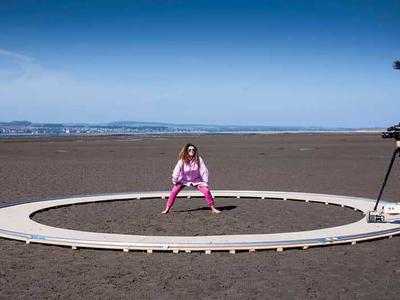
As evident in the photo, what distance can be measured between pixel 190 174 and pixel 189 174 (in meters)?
0.02

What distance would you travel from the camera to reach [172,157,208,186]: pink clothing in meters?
10.8

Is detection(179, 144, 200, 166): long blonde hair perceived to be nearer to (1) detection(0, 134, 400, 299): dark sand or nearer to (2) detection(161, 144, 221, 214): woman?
(2) detection(161, 144, 221, 214): woman

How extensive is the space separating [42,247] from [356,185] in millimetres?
11884

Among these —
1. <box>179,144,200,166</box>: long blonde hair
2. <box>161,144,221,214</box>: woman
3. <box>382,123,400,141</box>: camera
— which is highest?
<box>382,123,400,141</box>: camera

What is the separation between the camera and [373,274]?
21.6ft

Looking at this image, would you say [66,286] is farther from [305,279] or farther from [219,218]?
[219,218]

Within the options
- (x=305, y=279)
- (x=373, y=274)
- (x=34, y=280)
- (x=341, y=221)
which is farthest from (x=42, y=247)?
(x=341, y=221)

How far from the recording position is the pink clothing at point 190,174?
35.3 feet

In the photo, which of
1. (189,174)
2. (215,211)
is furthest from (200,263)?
(189,174)

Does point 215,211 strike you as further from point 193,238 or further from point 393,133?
point 393,133

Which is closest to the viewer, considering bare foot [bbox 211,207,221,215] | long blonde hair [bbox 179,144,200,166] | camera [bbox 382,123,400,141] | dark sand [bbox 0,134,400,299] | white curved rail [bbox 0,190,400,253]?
dark sand [bbox 0,134,400,299]

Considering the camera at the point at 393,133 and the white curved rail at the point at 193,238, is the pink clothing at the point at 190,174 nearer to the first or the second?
the white curved rail at the point at 193,238

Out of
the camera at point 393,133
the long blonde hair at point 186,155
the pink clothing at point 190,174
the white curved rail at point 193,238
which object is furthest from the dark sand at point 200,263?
the camera at point 393,133

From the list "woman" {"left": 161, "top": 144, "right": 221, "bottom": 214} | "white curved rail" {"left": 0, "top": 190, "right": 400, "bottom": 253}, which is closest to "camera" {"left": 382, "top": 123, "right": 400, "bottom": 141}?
"white curved rail" {"left": 0, "top": 190, "right": 400, "bottom": 253}
